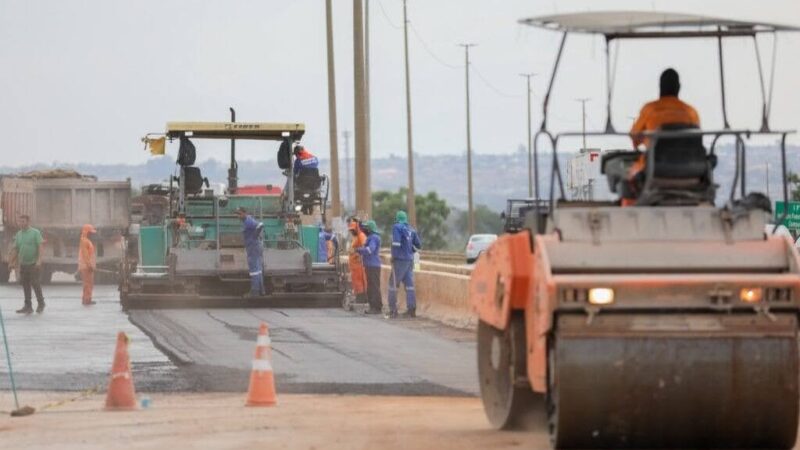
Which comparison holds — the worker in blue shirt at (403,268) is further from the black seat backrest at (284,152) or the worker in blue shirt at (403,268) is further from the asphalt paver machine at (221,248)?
the black seat backrest at (284,152)

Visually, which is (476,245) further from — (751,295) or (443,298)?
(751,295)

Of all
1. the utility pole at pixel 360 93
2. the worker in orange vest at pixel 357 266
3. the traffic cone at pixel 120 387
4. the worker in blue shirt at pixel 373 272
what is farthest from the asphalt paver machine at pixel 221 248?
the traffic cone at pixel 120 387

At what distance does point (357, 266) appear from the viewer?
3588cm

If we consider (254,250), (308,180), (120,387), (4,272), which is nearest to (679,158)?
(120,387)

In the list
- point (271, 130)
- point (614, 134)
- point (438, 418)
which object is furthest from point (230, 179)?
point (614, 134)

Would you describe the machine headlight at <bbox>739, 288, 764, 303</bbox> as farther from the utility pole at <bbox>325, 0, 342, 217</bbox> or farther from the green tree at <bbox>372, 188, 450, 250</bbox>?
the green tree at <bbox>372, 188, 450, 250</bbox>

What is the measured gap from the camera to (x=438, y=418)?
14727 mm

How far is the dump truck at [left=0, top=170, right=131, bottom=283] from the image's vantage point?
155 ft

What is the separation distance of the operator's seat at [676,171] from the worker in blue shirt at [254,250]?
850 inches

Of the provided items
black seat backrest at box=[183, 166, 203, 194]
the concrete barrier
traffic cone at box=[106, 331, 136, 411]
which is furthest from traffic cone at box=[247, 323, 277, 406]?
black seat backrest at box=[183, 166, 203, 194]

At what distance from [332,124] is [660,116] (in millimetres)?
46176

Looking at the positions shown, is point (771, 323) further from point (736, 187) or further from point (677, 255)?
point (736, 187)

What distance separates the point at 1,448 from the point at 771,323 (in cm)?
525

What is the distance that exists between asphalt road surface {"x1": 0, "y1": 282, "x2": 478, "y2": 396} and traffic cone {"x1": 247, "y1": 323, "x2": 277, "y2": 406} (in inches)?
68.3
